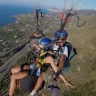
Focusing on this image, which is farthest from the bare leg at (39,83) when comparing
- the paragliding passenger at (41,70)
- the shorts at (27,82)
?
the shorts at (27,82)

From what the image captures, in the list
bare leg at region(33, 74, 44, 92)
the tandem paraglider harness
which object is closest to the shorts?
the tandem paraglider harness

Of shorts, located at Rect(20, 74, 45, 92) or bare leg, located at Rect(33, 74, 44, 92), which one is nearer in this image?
shorts, located at Rect(20, 74, 45, 92)

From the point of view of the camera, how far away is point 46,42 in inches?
251

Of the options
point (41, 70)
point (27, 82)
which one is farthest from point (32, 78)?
point (41, 70)

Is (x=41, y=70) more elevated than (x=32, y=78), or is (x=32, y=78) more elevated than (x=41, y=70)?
(x=41, y=70)

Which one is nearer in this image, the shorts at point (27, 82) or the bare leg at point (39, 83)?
the shorts at point (27, 82)

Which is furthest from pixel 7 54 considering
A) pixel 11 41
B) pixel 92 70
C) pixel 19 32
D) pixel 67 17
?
pixel 67 17

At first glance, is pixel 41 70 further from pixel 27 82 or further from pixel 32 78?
pixel 27 82

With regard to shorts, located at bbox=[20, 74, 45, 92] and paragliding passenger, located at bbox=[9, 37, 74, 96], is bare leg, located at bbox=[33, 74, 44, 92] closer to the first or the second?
paragliding passenger, located at bbox=[9, 37, 74, 96]

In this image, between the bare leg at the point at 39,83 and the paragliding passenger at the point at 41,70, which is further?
the bare leg at the point at 39,83

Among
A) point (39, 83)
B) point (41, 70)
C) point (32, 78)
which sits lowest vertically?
point (39, 83)

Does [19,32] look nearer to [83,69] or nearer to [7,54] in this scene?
[7,54]

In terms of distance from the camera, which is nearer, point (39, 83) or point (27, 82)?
point (27, 82)

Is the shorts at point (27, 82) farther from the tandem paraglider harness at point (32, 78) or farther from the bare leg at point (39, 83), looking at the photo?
the bare leg at point (39, 83)
